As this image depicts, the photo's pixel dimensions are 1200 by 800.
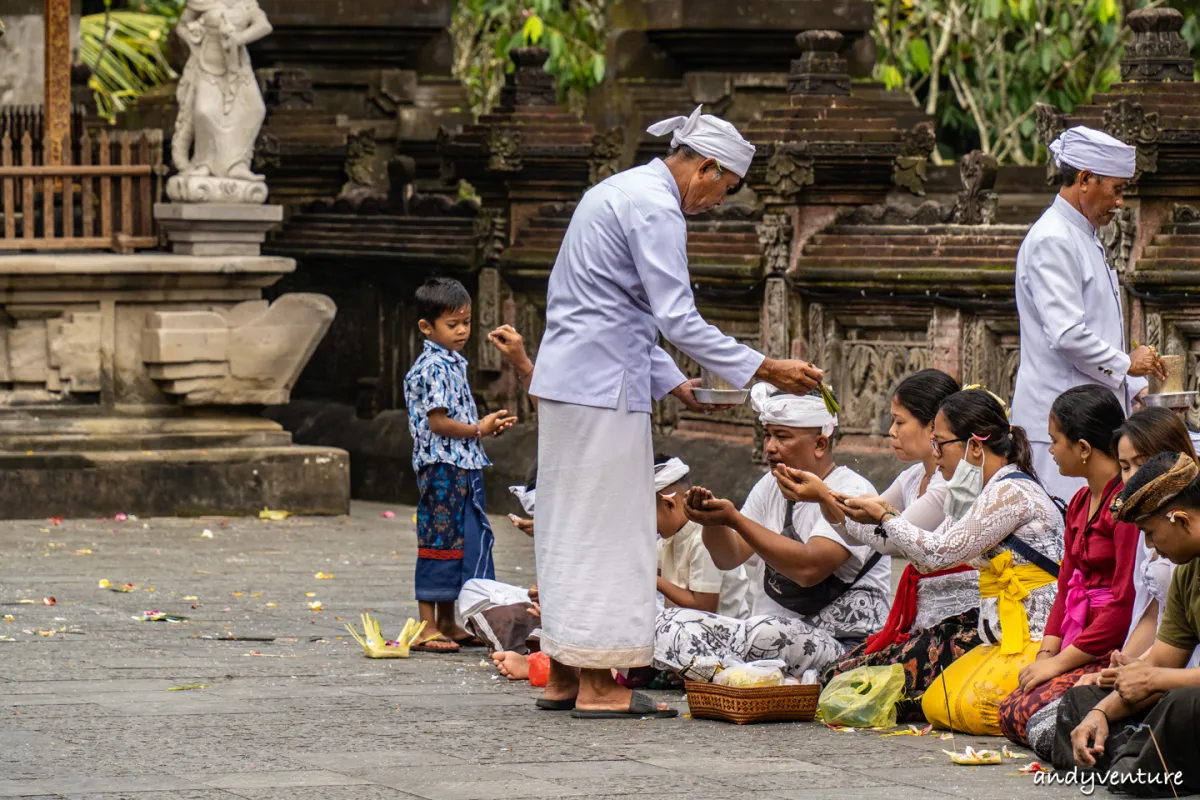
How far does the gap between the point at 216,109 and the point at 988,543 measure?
7.10m

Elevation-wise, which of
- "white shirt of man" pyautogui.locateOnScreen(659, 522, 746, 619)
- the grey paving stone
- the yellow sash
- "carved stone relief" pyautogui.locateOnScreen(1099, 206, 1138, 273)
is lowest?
the grey paving stone

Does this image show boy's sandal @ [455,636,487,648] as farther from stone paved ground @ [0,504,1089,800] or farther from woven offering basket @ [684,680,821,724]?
woven offering basket @ [684,680,821,724]

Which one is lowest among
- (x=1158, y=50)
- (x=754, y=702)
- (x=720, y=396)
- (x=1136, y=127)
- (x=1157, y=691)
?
(x=754, y=702)

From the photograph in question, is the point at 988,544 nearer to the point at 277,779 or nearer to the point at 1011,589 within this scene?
the point at 1011,589

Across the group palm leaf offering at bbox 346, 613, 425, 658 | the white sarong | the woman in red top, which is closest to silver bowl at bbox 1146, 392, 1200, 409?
the woman in red top

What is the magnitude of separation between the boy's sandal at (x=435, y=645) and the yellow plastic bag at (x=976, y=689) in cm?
215

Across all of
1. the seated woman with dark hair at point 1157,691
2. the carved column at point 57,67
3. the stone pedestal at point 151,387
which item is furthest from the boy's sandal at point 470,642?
the carved column at point 57,67

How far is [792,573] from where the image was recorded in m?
7.33

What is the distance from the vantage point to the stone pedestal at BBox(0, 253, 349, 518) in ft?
41.2

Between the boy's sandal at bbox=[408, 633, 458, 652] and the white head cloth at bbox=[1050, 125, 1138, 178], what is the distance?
107 inches

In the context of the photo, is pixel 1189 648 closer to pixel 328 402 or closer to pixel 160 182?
pixel 160 182

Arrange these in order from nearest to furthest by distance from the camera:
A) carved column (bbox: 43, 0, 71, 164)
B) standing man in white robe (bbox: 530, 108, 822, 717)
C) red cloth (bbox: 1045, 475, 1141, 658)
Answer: red cloth (bbox: 1045, 475, 1141, 658) < standing man in white robe (bbox: 530, 108, 822, 717) < carved column (bbox: 43, 0, 71, 164)

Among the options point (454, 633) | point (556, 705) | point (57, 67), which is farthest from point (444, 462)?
point (57, 67)

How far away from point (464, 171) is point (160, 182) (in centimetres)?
174
